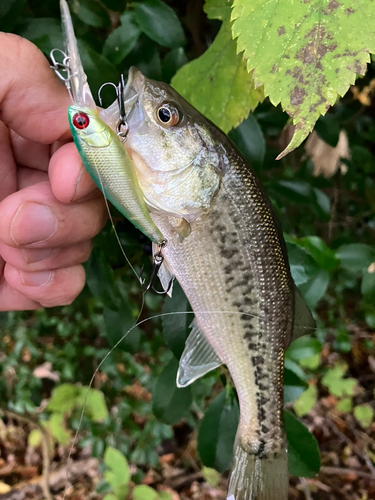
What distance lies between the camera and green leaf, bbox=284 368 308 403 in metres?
0.86

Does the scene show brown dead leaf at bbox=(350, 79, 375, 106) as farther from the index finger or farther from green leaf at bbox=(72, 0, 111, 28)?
the index finger

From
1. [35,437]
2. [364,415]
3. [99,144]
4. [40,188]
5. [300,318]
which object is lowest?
[35,437]

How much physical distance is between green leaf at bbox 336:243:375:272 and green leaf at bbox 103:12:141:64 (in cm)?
74

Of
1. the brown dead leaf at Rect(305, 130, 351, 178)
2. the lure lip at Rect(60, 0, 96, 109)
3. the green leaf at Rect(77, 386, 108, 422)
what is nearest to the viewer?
the lure lip at Rect(60, 0, 96, 109)

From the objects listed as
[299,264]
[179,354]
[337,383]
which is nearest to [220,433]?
[179,354]

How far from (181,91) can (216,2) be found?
16cm

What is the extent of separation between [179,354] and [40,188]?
1.45 feet

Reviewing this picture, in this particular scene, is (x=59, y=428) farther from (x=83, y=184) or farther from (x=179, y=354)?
(x=83, y=184)

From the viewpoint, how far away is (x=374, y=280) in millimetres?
1034

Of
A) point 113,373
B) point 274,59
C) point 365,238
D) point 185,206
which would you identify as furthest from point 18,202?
point 365,238

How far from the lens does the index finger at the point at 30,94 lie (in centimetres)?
54

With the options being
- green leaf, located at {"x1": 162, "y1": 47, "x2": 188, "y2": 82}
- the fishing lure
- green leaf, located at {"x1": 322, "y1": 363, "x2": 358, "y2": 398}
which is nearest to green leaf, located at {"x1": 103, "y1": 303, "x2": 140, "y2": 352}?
the fishing lure

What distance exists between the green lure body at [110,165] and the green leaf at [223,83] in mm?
242

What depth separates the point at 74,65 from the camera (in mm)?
436
